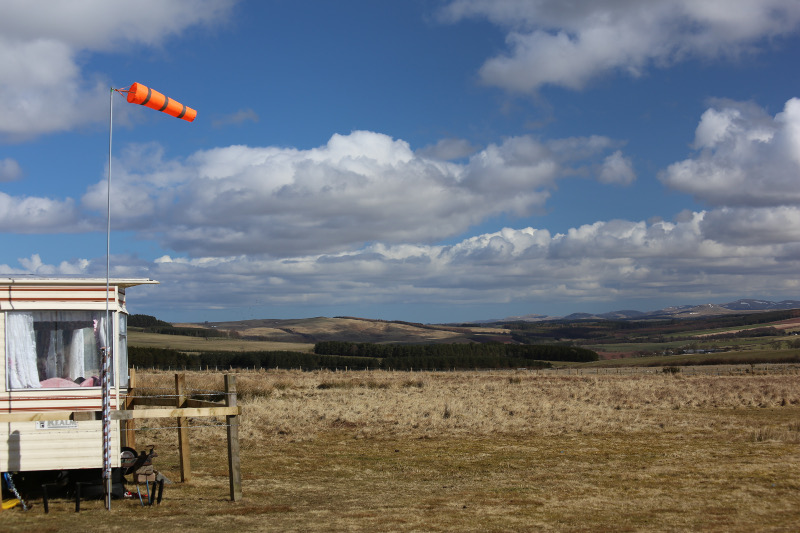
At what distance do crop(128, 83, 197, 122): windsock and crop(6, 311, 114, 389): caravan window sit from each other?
12.9ft

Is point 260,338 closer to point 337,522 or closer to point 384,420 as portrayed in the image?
point 384,420

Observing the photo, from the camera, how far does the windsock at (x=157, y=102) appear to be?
11.3 m

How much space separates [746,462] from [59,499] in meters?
14.3

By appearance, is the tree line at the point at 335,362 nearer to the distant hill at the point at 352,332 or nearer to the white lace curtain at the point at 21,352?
the distant hill at the point at 352,332

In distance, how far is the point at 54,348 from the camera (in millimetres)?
12461

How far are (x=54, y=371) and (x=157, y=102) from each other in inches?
202

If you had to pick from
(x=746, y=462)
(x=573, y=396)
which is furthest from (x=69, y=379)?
(x=573, y=396)

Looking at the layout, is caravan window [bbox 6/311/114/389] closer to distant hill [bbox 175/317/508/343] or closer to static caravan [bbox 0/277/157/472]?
static caravan [bbox 0/277/157/472]

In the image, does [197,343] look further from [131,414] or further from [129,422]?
[131,414]

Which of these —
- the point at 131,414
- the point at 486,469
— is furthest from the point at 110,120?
the point at 486,469

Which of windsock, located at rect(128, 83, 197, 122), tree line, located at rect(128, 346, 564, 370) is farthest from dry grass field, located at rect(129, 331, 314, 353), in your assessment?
windsock, located at rect(128, 83, 197, 122)

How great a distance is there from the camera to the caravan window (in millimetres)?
12164

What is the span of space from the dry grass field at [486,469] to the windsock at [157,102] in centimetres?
556

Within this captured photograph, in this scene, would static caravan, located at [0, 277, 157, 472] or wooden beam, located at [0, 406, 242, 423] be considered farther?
static caravan, located at [0, 277, 157, 472]
